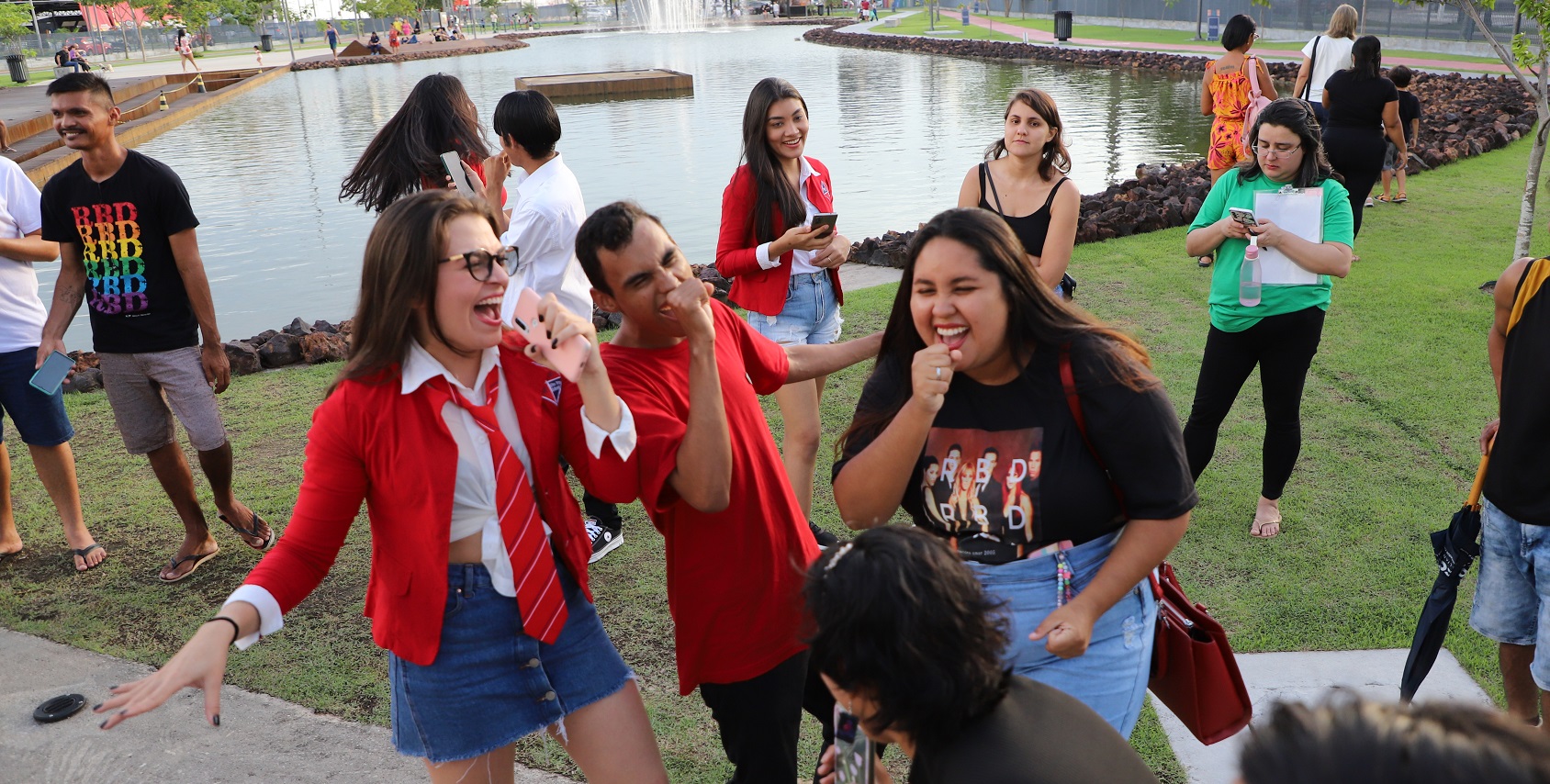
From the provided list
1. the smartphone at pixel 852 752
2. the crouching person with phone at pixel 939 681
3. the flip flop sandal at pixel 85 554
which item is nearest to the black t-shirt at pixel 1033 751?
the crouching person with phone at pixel 939 681

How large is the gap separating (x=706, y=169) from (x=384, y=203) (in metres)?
11.4

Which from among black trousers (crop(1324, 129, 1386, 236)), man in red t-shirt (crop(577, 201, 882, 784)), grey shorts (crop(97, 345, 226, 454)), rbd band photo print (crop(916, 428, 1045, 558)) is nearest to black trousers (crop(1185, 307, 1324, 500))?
rbd band photo print (crop(916, 428, 1045, 558))

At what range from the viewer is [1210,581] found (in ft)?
14.4

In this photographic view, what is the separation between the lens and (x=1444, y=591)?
308cm

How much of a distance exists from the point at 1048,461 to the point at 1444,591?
5.26 ft

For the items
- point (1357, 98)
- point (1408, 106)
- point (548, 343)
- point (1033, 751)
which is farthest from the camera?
point (1408, 106)

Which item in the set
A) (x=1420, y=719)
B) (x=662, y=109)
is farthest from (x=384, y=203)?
(x=662, y=109)

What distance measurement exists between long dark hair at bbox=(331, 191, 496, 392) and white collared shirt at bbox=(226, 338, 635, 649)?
55 millimetres

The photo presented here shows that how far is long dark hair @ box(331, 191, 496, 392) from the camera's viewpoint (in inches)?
89.0

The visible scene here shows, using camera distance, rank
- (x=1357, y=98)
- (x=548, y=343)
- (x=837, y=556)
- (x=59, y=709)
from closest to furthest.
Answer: (x=837, y=556), (x=548, y=343), (x=59, y=709), (x=1357, y=98)

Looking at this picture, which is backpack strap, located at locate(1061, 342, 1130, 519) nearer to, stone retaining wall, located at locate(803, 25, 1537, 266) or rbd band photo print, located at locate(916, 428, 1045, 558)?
rbd band photo print, located at locate(916, 428, 1045, 558)

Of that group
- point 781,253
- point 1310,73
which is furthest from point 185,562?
point 1310,73

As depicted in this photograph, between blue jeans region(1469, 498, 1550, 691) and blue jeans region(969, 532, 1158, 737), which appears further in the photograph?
blue jeans region(1469, 498, 1550, 691)

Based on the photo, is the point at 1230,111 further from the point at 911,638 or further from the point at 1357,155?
the point at 911,638
